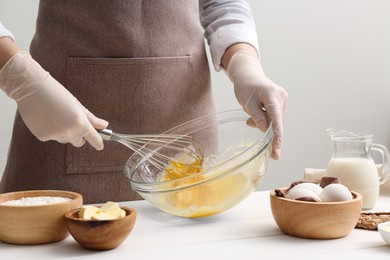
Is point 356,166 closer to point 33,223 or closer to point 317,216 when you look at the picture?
point 317,216

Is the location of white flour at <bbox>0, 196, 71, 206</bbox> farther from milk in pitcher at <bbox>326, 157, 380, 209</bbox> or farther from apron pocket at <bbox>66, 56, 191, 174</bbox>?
milk in pitcher at <bbox>326, 157, 380, 209</bbox>

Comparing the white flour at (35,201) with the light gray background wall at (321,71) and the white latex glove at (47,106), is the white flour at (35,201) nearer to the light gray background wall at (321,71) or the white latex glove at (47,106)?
the white latex glove at (47,106)

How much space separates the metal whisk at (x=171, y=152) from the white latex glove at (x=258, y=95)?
0.15 m

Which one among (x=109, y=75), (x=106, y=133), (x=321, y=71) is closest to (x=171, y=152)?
(x=106, y=133)

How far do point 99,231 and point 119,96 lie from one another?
2.29ft

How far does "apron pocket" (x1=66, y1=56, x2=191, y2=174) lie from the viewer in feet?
5.40

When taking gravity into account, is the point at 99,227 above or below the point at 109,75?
below

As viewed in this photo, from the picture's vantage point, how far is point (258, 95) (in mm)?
1479

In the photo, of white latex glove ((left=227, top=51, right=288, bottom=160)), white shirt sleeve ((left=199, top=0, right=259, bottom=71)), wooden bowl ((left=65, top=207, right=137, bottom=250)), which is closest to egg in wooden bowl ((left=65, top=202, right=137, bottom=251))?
wooden bowl ((left=65, top=207, right=137, bottom=250))

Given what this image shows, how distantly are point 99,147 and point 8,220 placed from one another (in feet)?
1.17

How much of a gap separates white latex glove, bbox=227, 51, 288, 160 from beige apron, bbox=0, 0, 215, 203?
0.21 meters

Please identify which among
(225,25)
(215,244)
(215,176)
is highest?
(225,25)

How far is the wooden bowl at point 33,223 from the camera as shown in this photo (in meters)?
1.07

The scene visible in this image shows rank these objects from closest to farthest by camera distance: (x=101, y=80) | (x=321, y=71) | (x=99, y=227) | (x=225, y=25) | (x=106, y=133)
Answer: (x=99, y=227) → (x=106, y=133) → (x=101, y=80) → (x=225, y=25) → (x=321, y=71)
